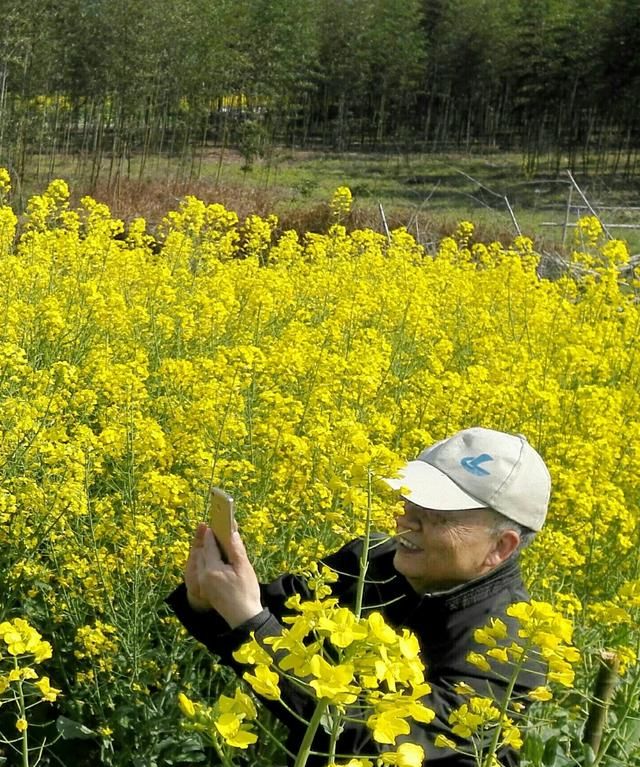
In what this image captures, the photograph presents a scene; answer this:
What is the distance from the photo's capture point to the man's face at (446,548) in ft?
6.59

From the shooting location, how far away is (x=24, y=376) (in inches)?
140

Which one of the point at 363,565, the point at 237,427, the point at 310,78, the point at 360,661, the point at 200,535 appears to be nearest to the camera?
the point at 360,661

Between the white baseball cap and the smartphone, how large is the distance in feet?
1.20

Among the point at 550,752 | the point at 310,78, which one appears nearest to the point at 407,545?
the point at 550,752

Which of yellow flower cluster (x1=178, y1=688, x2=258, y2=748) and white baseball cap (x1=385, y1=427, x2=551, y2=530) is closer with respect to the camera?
yellow flower cluster (x1=178, y1=688, x2=258, y2=748)

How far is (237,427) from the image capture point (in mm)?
2990

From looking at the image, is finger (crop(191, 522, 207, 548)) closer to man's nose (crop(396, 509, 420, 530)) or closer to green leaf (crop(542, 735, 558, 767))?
man's nose (crop(396, 509, 420, 530))

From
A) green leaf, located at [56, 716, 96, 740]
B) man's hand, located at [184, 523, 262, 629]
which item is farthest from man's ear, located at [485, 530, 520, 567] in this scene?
green leaf, located at [56, 716, 96, 740]

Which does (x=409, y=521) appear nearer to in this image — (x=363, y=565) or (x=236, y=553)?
(x=236, y=553)

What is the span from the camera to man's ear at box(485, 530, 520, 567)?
6.77 ft

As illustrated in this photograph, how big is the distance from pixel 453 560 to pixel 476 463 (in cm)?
20

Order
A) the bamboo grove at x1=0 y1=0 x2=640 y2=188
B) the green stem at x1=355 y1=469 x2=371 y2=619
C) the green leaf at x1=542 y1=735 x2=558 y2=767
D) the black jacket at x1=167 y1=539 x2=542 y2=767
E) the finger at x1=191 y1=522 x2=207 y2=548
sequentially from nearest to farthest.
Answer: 1. the green stem at x1=355 y1=469 x2=371 y2=619
2. the black jacket at x1=167 y1=539 x2=542 y2=767
3. the finger at x1=191 y1=522 x2=207 y2=548
4. the green leaf at x1=542 y1=735 x2=558 y2=767
5. the bamboo grove at x1=0 y1=0 x2=640 y2=188

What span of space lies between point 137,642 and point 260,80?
101 ft

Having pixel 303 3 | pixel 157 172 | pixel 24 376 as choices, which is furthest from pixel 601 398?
pixel 303 3
